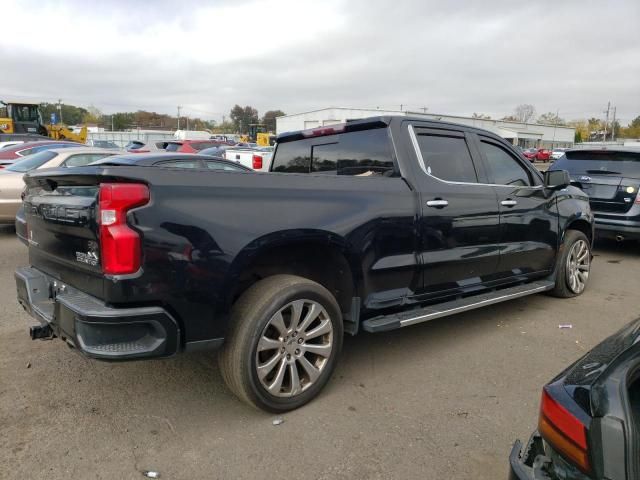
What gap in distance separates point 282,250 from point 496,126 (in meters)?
74.2

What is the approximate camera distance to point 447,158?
4160 millimetres

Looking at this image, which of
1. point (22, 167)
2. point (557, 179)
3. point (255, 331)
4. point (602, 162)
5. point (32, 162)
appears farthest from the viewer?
point (32, 162)

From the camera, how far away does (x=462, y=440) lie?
2.83 meters

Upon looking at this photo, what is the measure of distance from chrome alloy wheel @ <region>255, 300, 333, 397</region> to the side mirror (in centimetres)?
305

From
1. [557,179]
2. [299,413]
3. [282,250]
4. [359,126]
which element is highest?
[359,126]

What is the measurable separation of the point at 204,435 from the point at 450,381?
1.74 metres

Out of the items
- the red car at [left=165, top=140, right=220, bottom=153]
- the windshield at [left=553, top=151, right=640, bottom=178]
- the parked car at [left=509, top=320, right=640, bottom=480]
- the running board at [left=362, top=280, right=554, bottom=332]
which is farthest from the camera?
the red car at [left=165, top=140, right=220, bottom=153]

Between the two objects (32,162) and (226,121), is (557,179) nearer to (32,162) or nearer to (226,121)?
(32,162)

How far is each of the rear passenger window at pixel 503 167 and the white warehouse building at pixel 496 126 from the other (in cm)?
4588

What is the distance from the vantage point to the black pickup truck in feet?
8.31

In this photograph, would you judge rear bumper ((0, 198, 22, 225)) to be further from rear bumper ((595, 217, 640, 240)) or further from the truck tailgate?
rear bumper ((595, 217, 640, 240))

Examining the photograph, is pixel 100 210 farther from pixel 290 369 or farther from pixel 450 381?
pixel 450 381

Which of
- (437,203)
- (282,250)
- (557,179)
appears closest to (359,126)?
(437,203)

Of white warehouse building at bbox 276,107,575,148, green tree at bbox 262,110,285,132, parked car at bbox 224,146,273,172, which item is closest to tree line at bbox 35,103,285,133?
green tree at bbox 262,110,285,132
